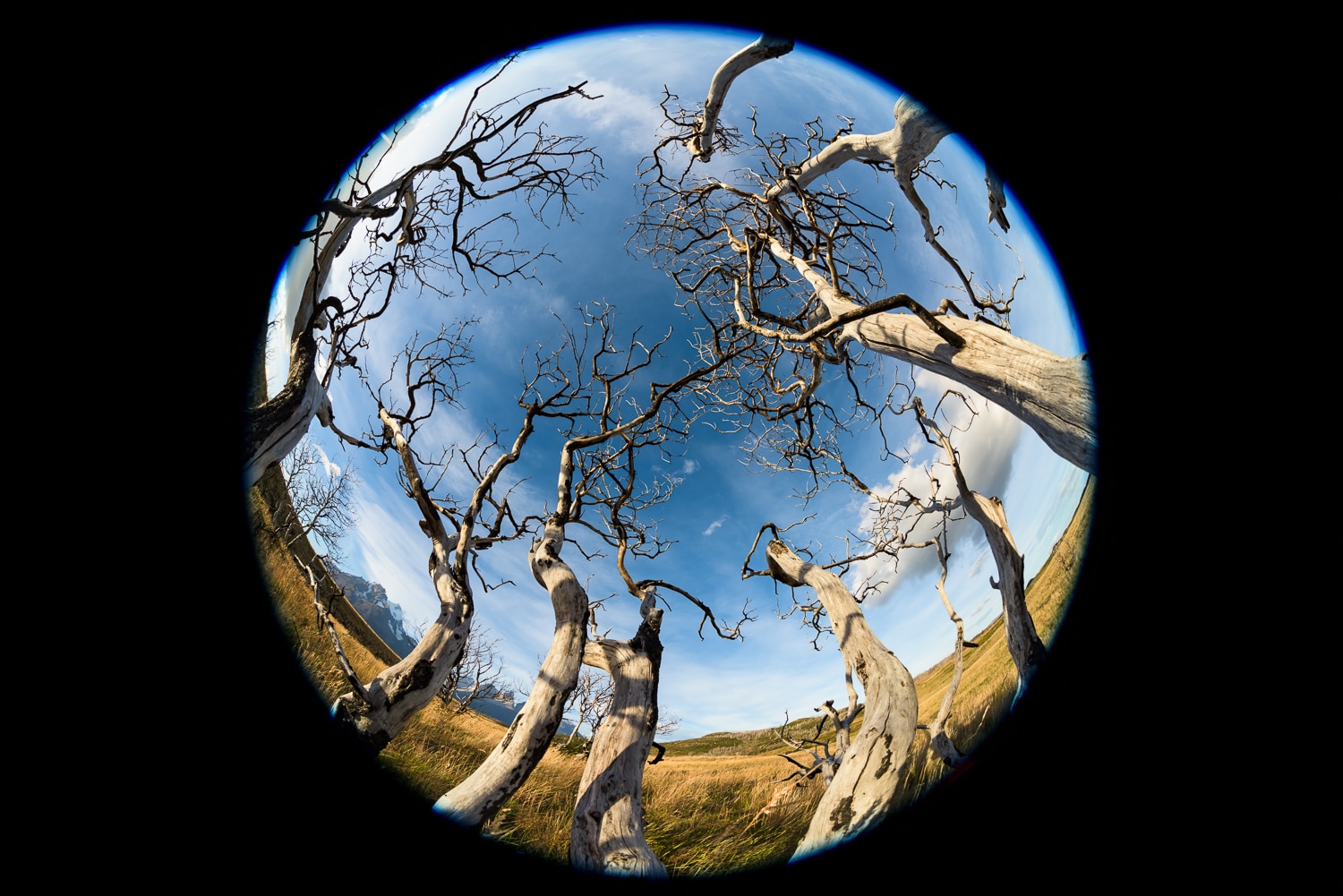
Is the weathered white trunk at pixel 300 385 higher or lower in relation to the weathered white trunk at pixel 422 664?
higher

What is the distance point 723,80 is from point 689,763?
11463mm

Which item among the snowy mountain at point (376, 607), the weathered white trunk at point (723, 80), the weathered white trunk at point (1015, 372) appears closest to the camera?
the weathered white trunk at point (1015, 372)

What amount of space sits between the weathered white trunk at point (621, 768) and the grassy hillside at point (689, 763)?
75cm

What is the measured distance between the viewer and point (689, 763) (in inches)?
363

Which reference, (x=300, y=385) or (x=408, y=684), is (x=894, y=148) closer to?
(x=300, y=385)

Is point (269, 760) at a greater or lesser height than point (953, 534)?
greater

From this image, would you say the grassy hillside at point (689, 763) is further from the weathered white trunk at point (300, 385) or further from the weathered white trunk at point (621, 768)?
the weathered white trunk at point (621, 768)

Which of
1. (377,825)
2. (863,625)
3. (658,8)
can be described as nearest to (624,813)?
(377,825)

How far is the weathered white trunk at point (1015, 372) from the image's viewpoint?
2326mm

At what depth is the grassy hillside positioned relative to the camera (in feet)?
13.0

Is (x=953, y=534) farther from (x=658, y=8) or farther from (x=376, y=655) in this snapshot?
(x=376, y=655)

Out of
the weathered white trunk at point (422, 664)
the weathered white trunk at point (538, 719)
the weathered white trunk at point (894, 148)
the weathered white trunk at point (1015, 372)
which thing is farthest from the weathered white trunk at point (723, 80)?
the weathered white trunk at point (422, 664)

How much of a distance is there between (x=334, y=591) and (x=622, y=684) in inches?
139

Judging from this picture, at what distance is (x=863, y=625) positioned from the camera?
4.67 m
